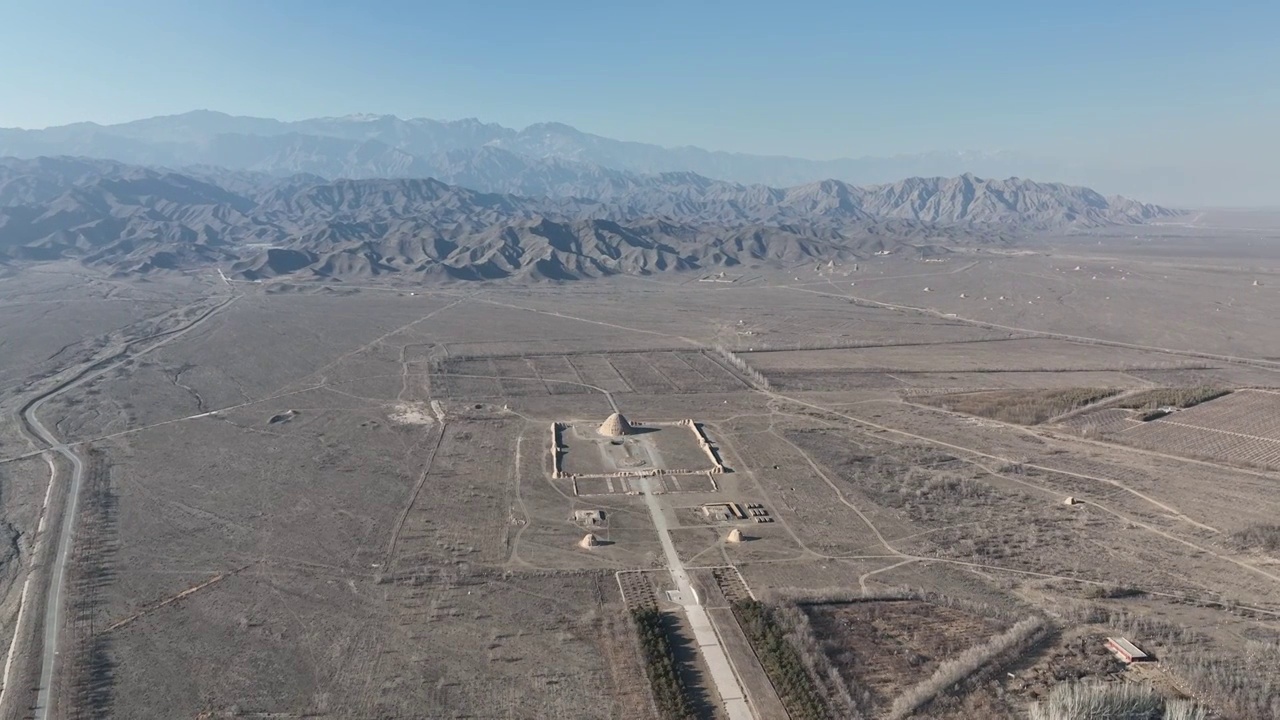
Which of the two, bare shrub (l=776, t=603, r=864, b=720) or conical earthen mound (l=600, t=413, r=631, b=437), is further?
conical earthen mound (l=600, t=413, r=631, b=437)

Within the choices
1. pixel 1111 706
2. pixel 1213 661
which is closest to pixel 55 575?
pixel 1111 706

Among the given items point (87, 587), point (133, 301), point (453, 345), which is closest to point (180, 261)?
point (133, 301)

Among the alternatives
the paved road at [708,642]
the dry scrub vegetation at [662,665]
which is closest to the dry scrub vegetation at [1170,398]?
the paved road at [708,642]

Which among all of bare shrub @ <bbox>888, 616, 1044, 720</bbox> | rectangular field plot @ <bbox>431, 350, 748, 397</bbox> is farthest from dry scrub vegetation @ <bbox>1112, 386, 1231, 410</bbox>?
bare shrub @ <bbox>888, 616, 1044, 720</bbox>

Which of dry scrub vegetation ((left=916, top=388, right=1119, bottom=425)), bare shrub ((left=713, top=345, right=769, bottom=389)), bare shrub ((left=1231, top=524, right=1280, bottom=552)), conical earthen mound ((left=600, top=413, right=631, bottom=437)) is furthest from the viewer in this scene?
bare shrub ((left=713, top=345, right=769, bottom=389))

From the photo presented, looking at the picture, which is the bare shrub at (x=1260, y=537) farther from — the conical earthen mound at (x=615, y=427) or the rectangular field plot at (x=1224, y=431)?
the conical earthen mound at (x=615, y=427)

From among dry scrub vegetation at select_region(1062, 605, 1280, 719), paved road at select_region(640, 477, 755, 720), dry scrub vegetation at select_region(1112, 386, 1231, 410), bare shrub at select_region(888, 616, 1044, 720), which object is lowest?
paved road at select_region(640, 477, 755, 720)

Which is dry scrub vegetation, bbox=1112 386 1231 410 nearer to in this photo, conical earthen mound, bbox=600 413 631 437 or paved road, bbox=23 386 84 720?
conical earthen mound, bbox=600 413 631 437
